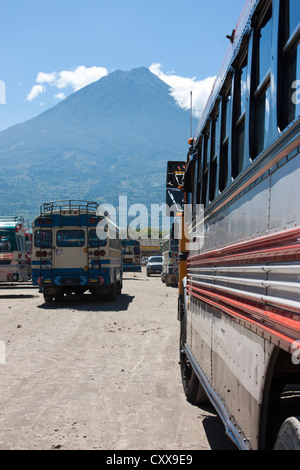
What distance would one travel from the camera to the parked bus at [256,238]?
2.01m

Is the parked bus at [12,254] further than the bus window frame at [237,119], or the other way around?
the parked bus at [12,254]

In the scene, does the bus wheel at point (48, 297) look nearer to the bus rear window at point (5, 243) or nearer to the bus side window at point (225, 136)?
the bus rear window at point (5, 243)

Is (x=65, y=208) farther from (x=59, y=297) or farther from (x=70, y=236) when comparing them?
(x=59, y=297)

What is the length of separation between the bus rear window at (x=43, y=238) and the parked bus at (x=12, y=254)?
5619 millimetres

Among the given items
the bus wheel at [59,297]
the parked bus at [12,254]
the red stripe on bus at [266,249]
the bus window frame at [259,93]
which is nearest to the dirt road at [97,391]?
the red stripe on bus at [266,249]

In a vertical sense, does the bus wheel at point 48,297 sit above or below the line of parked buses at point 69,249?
below

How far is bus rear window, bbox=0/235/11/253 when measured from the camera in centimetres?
2122

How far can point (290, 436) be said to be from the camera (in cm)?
183

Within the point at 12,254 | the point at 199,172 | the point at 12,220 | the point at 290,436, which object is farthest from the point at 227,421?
the point at 12,220

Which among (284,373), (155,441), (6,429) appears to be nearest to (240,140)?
(284,373)

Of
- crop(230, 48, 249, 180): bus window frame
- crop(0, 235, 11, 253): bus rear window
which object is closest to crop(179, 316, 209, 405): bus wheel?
crop(230, 48, 249, 180): bus window frame

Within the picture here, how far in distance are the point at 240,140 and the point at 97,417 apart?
10.4ft

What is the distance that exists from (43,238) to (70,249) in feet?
3.16

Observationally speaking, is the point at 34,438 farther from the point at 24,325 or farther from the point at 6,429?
the point at 24,325
